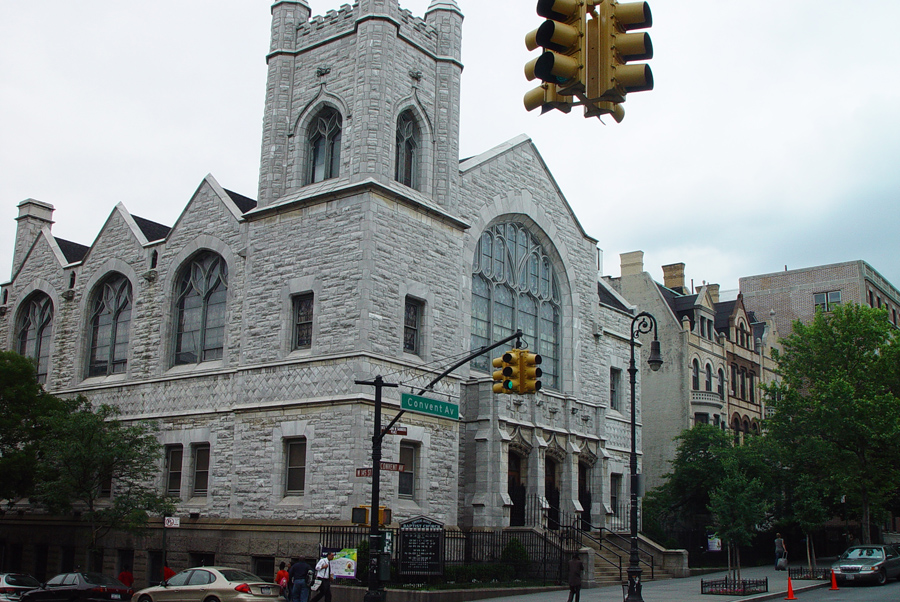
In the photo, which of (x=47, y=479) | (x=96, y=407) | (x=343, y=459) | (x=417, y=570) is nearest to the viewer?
(x=417, y=570)

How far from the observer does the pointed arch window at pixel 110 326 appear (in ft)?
112

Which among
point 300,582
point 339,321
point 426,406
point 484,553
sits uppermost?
point 339,321

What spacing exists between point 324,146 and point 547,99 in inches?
908

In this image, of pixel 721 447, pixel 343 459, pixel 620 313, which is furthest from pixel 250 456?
pixel 721 447

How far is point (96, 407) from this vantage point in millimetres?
33406

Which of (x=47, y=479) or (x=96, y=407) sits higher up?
(x=96, y=407)

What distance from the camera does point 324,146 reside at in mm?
29406

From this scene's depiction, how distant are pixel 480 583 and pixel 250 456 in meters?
8.08

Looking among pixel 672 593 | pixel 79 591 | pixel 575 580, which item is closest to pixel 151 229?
pixel 79 591

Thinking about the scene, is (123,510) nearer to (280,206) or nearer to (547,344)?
(280,206)

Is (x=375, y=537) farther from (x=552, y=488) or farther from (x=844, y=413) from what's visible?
(x=844, y=413)

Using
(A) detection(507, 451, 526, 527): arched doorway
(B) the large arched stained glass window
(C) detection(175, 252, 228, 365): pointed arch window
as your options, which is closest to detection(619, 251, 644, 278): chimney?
(B) the large arched stained glass window

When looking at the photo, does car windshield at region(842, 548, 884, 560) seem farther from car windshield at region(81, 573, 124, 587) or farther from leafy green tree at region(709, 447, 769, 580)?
car windshield at region(81, 573, 124, 587)

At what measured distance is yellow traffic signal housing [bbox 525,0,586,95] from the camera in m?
6.72
